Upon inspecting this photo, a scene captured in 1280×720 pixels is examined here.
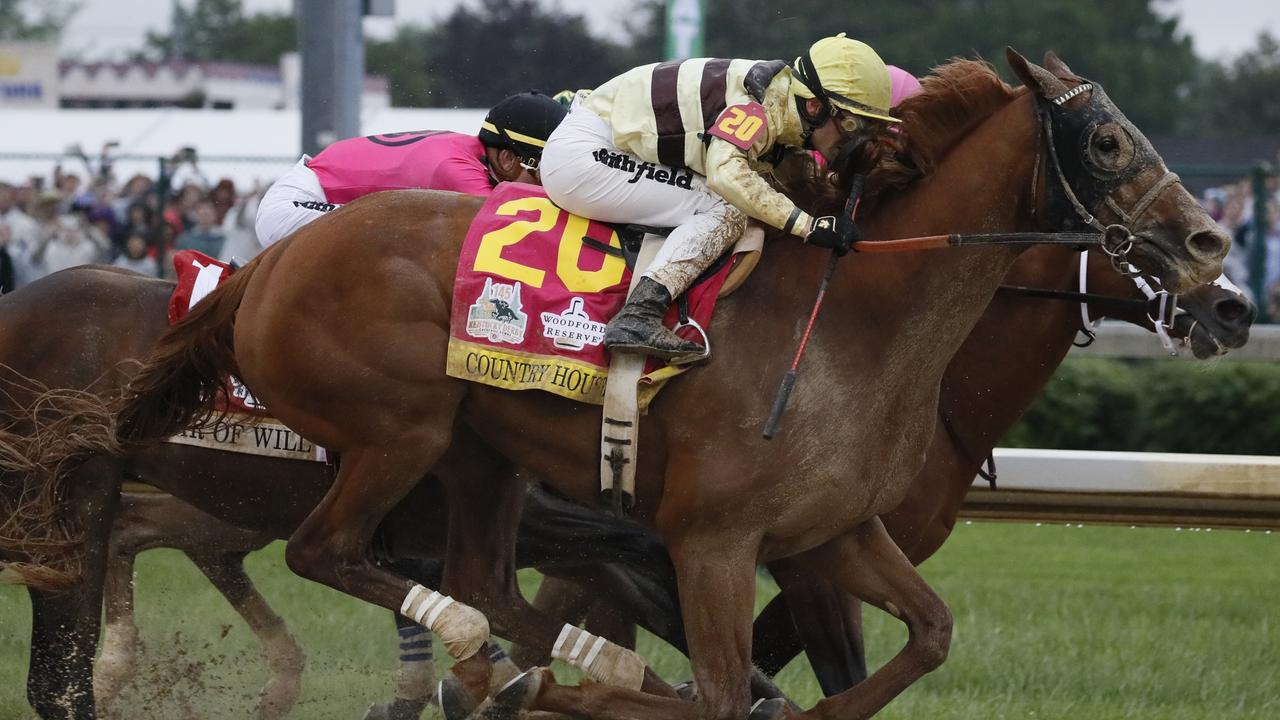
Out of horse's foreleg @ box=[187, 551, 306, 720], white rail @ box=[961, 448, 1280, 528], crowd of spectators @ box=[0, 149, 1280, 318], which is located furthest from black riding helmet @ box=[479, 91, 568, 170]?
crowd of spectators @ box=[0, 149, 1280, 318]

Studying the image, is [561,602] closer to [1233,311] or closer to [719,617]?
[719,617]

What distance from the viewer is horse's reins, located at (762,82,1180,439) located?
168 inches

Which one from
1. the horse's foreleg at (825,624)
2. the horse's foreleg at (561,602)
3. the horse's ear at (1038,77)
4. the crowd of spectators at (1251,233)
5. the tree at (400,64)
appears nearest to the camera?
the horse's ear at (1038,77)

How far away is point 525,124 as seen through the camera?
5.38 meters

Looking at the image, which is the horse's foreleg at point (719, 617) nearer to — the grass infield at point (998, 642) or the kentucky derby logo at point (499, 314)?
the kentucky derby logo at point (499, 314)

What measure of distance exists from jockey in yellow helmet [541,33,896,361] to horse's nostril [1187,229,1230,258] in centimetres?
86

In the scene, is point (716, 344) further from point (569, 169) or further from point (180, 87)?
point (180, 87)

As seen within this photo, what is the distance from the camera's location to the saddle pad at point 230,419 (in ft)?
17.4

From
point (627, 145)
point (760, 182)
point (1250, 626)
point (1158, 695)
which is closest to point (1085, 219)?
point (760, 182)

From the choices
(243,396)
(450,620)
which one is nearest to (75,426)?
(243,396)

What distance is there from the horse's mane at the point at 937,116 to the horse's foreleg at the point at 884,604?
3.22ft

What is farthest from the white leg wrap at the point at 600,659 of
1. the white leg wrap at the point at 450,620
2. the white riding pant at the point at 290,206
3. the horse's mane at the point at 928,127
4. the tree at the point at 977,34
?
the tree at the point at 977,34

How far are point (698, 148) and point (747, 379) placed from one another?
0.63m

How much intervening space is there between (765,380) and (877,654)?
2848 mm
